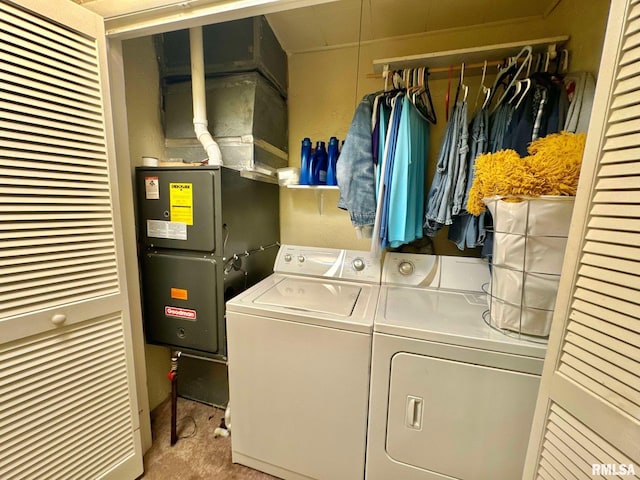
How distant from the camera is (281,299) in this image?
1357 mm

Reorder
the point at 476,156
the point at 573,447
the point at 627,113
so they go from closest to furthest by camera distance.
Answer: the point at 627,113, the point at 573,447, the point at 476,156

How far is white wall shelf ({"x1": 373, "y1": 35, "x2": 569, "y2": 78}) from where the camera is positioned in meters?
1.26

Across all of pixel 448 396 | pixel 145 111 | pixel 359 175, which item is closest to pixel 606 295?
pixel 448 396

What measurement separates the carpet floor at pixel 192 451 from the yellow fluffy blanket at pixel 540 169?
177 centimetres

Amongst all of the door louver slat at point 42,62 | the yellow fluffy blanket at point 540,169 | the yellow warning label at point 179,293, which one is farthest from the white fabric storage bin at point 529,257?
the door louver slat at point 42,62

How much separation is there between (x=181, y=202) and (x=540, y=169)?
1573mm

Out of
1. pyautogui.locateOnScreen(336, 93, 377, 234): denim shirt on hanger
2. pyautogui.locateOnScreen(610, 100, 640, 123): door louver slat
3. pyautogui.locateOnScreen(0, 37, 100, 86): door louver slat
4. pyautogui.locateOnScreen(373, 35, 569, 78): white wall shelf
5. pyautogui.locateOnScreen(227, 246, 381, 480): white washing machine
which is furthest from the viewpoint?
pyautogui.locateOnScreen(336, 93, 377, 234): denim shirt on hanger

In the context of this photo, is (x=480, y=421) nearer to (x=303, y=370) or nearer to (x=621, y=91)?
(x=303, y=370)

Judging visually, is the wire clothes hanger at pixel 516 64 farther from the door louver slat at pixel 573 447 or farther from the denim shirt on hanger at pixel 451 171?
the door louver slat at pixel 573 447

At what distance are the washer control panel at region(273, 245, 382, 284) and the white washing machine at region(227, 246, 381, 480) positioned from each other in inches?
7.9

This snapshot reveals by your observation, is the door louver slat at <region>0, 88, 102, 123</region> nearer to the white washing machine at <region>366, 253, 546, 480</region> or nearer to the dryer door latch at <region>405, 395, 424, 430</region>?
the white washing machine at <region>366, 253, 546, 480</region>

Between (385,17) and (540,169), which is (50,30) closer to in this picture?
(385,17)

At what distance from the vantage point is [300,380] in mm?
1225

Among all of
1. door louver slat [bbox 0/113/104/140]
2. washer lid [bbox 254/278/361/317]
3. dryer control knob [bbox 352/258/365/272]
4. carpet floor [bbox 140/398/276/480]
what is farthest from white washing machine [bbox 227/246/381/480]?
door louver slat [bbox 0/113/104/140]
